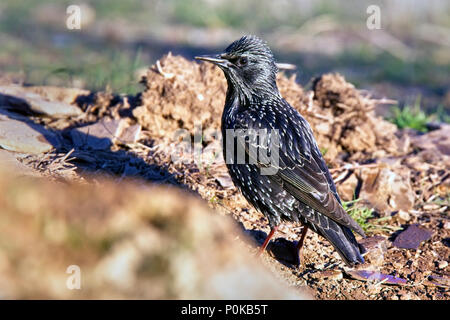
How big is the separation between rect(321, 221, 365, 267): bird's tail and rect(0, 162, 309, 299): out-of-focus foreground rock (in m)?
1.49

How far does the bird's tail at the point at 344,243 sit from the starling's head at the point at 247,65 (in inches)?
56.0

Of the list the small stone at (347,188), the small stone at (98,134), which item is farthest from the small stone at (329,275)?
the small stone at (98,134)

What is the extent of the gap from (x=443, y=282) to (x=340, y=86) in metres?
2.65

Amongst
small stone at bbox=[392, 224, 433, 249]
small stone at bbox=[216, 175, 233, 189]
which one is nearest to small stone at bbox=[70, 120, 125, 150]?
small stone at bbox=[216, 175, 233, 189]

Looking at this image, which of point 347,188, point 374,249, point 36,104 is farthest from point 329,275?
point 36,104

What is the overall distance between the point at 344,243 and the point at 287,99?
87.1 inches

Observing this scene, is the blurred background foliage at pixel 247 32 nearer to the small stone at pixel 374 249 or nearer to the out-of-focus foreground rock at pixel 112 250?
the small stone at pixel 374 249

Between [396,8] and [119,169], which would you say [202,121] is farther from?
[396,8]

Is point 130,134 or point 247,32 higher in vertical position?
point 247,32

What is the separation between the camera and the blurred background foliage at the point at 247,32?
9383mm

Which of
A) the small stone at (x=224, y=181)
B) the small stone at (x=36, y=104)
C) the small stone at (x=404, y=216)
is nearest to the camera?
the small stone at (x=224, y=181)

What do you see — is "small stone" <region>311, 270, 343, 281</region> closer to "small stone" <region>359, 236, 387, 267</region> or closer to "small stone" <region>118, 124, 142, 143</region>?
"small stone" <region>359, 236, 387, 267</region>

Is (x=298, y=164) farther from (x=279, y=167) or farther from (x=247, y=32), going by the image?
(x=247, y=32)

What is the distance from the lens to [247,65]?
511cm
